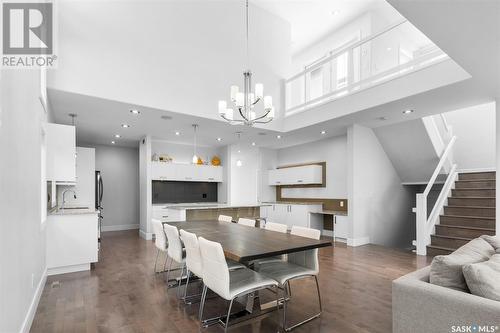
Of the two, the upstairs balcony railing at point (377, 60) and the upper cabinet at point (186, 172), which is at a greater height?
the upstairs balcony railing at point (377, 60)

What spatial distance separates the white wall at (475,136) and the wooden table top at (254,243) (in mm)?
5963

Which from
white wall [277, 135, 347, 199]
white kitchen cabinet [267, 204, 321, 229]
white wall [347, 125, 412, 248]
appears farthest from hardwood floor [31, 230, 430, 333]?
white wall [277, 135, 347, 199]

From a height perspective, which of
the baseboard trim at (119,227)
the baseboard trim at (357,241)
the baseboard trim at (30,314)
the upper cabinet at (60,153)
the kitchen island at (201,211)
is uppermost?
the upper cabinet at (60,153)

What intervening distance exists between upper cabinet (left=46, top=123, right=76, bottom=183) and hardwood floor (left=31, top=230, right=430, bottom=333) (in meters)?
1.52

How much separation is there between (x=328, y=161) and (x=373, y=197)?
1673 millimetres

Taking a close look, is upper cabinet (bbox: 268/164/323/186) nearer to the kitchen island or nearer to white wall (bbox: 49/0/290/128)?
the kitchen island

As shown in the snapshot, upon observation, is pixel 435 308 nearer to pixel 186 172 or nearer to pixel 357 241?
pixel 357 241

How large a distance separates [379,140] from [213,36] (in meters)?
4.57

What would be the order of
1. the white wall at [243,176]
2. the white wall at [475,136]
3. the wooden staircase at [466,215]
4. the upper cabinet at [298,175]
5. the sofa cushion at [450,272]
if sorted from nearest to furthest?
the sofa cushion at [450,272]
the wooden staircase at [466,215]
the white wall at [475,136]
the upper cabinet at [298,175]
the white wall at [243,176]

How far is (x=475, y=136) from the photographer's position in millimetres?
6676

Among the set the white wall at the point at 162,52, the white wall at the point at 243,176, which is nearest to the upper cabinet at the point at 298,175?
the white wall at the point at 243,176

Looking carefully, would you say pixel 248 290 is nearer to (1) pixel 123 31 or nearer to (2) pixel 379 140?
(1) pixel 123 31

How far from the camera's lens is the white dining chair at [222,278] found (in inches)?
87.4

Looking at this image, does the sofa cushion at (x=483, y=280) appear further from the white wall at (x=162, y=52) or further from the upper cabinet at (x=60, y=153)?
the upper cabinet at (x=60, y=153)
